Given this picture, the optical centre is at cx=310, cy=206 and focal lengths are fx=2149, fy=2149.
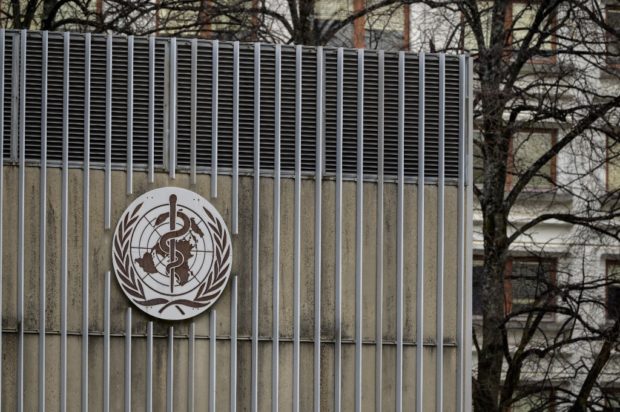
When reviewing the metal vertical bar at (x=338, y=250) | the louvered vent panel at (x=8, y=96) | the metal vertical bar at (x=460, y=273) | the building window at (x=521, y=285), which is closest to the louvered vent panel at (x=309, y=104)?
the metal vertical bar at (x=338, y=250)

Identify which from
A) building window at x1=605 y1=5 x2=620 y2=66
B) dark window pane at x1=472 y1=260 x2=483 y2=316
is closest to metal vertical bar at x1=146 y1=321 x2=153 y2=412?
building window at x1=605 y1=5 x2=620 y2=66

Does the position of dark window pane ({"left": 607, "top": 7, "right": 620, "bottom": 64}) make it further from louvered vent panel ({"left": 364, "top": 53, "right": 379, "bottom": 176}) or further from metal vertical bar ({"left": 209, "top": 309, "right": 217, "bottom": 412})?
metal vertical bar ({"left": 209, "top": 309, "right": 217, "bottom": 412})

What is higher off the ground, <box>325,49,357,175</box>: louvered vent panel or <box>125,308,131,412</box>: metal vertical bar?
<box>325,49,357,175</box>: louvered vent panel

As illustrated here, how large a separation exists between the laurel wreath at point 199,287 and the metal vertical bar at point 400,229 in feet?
5.82

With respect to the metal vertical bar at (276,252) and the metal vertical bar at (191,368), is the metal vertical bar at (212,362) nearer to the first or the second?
the metal vertical bar at (191,368)

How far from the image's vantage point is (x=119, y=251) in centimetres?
2142

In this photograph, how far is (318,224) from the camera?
21.9 metres

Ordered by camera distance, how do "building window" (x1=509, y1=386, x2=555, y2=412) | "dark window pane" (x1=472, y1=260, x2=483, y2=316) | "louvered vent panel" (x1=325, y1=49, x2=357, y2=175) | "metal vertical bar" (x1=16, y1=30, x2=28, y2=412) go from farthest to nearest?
"dark window pane" (x1=472, y1=260, x2=483, y2=316)
"building window" (x1=509, y1=386, x2=555, y2=412)
"louvered vent panel" (x1=325, y1=49, x2=357, y2=175)
"metal vertical bar" (x1=16, y1=30, x2=28, y2=412)

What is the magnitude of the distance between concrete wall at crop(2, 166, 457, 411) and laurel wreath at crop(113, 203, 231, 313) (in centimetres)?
12

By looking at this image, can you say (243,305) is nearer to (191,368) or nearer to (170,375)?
(191,368)

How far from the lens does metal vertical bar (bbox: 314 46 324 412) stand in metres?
21.8

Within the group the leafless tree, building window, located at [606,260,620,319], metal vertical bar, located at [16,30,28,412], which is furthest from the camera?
building window, located at [606,260,620,319]

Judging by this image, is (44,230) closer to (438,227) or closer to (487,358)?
(438,227)

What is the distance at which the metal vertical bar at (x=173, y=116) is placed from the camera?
2166 centimetres
